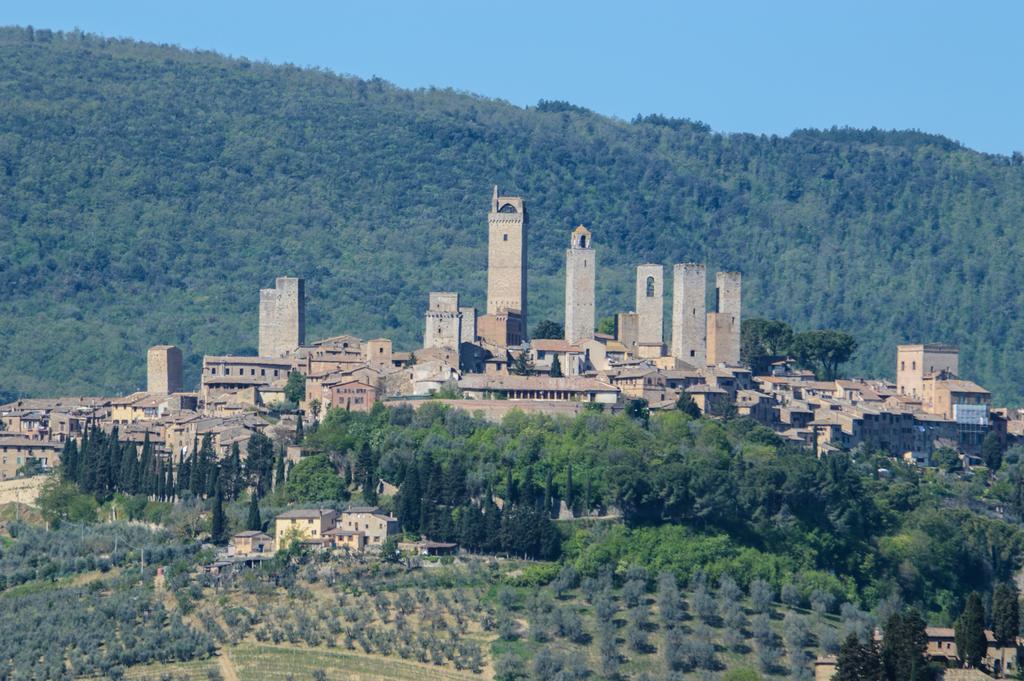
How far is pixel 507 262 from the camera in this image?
9462cm

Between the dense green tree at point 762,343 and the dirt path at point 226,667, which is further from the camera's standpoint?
the dense green tree at point 762,343

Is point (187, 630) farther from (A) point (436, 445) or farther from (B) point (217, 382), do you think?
(B) point (217, 382)

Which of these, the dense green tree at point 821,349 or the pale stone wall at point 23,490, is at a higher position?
the dense green tree at point 821,349

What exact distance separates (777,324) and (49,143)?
71.6 meters

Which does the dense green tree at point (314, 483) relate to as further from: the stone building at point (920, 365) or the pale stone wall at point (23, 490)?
the stone building at point (920, 365)

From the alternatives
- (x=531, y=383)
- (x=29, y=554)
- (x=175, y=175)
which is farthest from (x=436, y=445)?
(x=175, y=175)

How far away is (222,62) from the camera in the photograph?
7057 inches

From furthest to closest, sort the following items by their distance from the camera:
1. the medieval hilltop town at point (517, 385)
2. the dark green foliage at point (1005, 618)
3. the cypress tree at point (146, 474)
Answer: the medieval hilltop town at point (517, 385) → the cypress tree at point (146, 474) → the dark green foliage at point (1005, 618)

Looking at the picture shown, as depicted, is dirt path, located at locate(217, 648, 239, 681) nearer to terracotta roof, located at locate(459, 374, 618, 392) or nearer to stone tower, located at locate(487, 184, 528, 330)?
terracotta roof, located at locate(459, 374, 618, 392)

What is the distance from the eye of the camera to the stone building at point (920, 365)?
95500 millimetres

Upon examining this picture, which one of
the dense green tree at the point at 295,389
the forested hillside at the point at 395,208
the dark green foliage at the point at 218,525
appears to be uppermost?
the forested hillside at the point at 395,208

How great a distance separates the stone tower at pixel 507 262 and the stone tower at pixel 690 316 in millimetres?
5631

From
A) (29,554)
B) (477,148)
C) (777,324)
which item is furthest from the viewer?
(477,148)

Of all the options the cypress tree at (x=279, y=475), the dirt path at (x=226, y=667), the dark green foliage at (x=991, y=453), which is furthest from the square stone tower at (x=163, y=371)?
the dirt path at (x=226, y=667)
